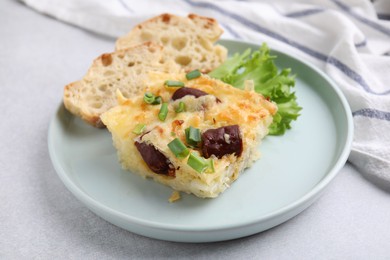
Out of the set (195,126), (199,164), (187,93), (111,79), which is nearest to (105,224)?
(199,164)

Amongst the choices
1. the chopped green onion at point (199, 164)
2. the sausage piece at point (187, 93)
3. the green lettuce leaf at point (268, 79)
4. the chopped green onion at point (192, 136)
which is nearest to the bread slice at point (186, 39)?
the green lettuce leaf at point (268, 79)

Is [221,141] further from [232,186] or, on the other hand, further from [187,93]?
[187,93]

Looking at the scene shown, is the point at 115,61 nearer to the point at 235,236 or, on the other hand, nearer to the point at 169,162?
the point at 169,162

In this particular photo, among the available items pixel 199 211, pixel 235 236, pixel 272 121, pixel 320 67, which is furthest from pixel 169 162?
pixel 320 67

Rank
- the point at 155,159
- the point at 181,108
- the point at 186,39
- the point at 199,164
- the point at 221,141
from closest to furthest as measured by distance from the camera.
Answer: the point at 199,164 < the point at 221,141 < the point at 155,159 < the point at 181,108 < the point at 186,39

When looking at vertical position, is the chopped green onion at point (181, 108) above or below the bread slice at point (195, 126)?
above

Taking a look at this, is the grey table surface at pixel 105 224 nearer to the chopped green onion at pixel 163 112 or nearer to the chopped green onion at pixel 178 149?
the chopped green onion at pixel 178 149

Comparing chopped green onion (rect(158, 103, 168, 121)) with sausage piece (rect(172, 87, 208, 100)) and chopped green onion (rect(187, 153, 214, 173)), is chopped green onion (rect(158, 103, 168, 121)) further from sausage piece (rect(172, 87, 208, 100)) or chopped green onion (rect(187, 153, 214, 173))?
chopped green onion (rect(187, 153, 214, 173))
